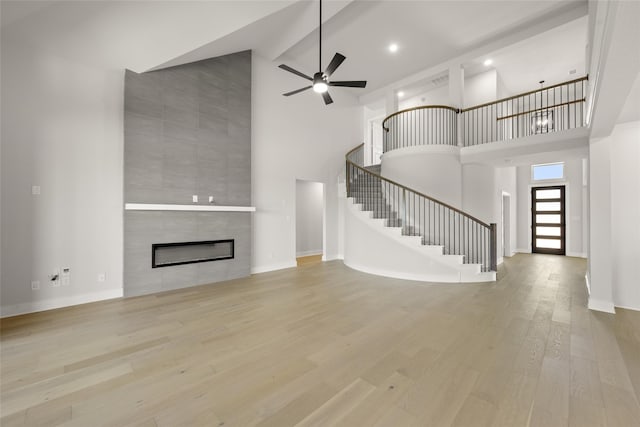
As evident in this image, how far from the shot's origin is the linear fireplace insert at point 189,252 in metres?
4.45

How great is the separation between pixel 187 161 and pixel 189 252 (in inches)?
66.1

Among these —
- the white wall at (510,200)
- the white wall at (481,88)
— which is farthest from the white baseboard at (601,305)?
the white wall at (481,88)

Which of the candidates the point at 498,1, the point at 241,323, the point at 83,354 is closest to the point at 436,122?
the point at 498,1

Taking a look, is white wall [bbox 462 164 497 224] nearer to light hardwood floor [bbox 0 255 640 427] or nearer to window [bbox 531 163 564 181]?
light hardwood floor [bbox 0 255 640 427]

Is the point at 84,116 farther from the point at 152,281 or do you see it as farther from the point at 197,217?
the point at 152,281

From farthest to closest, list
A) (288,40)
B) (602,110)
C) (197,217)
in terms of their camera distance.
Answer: (288,40)
(197,217)
(602,110)

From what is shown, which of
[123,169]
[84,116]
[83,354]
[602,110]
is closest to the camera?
[83,354]

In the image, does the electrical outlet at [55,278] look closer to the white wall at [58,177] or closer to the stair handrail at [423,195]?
the white wall at [58,177]

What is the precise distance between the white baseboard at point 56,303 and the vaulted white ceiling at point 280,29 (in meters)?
3.44

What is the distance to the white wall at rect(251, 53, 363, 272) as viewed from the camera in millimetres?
6023

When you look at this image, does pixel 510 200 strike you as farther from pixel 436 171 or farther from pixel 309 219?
pixel 309 219

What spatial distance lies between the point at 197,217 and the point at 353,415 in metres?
4.24

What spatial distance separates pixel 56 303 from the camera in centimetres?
365

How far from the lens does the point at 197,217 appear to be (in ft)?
16.0
